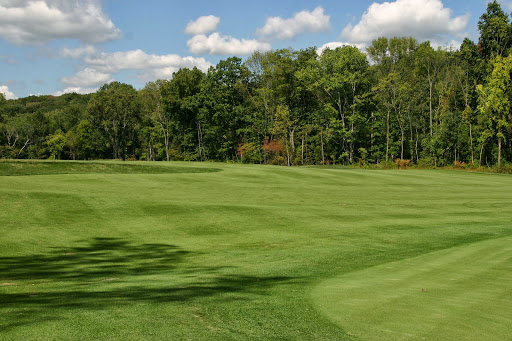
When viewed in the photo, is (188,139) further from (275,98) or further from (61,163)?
(61,163)

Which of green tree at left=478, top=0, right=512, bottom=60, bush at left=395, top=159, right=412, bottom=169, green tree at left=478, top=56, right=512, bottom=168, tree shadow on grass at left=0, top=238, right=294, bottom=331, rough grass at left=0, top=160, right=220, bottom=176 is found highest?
green tree at left=478, top=0, right=512, bottom=60

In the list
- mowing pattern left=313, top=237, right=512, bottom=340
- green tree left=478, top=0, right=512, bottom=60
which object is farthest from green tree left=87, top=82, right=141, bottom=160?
mowing pattern left=313, top=237, right=512, bottom=340

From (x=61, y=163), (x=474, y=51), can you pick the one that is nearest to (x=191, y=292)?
(x=61, y=163)

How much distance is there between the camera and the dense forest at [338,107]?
56875 millimetres

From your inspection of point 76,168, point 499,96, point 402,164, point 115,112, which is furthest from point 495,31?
point 115,112

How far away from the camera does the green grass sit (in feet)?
16.4

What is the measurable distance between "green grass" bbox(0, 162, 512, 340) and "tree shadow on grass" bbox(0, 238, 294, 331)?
0.13 ft

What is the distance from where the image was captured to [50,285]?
7.55m

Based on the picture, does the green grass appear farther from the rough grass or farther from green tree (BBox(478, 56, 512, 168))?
green tree (BBox(478, 56, 512, 168))

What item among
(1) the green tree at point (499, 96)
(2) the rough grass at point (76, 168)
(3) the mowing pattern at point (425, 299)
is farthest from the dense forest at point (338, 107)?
(3) the mowing pattern at point (425, 299)

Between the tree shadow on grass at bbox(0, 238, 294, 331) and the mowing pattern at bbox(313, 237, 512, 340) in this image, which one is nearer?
the mowing pattern at bbox(313, 237, 512, 340)

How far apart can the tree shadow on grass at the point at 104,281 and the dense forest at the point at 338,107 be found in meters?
52.8

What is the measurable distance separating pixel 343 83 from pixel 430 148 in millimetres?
16616

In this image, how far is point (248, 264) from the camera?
9539 mm
